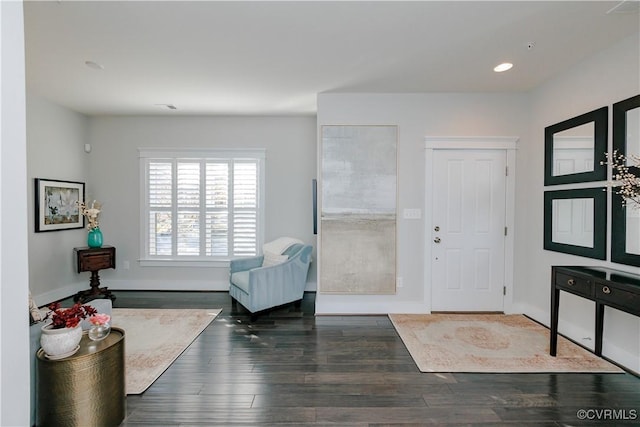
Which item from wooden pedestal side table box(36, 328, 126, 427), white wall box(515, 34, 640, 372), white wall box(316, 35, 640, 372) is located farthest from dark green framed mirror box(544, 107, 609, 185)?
wooden pedestal side table box(36, 328, 126, 427)

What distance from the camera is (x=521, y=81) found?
363 cm

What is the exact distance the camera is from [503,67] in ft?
10.6

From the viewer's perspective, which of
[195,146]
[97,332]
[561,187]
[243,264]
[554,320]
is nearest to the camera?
[97,332]

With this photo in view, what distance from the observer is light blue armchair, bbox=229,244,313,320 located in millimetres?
3850

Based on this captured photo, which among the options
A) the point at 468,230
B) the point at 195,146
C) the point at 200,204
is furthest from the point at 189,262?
the point at 468,230

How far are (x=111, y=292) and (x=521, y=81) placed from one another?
6.09 meters

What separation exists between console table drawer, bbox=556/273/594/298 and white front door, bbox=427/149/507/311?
1.25 metres

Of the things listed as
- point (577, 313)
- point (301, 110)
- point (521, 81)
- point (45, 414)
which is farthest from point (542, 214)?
point (45, 414)

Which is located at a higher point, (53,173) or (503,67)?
(503,67)

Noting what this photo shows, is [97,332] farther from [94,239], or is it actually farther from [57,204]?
[57,204]

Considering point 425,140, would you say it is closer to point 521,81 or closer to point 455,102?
point 455,102

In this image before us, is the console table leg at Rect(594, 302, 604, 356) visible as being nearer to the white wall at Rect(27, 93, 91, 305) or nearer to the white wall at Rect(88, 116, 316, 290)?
A: the white wall at Rect(88, 116, 316, 290)

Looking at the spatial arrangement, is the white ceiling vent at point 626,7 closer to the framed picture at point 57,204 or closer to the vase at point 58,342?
the vase at point 58,342
